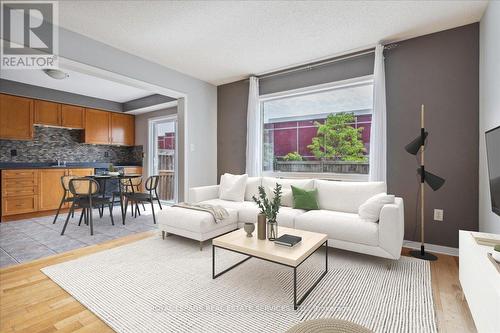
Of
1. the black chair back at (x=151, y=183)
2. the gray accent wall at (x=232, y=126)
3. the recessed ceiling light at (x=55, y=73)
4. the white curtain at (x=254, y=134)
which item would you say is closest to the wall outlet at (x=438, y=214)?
the white curtain at (x=254, y=134)

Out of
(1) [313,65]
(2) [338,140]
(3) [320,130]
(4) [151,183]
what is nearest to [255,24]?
(1) [313,65]

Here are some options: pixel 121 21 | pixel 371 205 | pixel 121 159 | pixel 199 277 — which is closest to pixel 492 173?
pixel 371 205

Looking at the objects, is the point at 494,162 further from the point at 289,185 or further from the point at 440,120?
the point at 289,185

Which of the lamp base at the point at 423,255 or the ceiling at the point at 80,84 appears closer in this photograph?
the lamp base at the point at 423,255

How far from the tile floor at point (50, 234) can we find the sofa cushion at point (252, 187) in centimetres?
163

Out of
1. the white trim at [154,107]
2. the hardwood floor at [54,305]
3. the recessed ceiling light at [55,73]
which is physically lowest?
the hardwood floor at [54,305]

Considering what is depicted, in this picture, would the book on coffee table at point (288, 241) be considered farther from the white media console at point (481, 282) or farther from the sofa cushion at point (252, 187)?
the sofa cushion at point (252, 187)

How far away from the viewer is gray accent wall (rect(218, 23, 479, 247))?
9.18 ft

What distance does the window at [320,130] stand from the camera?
364 centimetres

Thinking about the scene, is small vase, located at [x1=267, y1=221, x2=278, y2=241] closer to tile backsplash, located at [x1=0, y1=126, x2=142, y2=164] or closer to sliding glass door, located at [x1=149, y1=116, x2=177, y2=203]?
sliding glass door, located at [x1=149, y1=116, x2=177, y2=203]

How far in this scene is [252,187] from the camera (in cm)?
403

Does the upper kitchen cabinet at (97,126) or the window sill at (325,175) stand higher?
the upper kitchen cabinet at (97,126)

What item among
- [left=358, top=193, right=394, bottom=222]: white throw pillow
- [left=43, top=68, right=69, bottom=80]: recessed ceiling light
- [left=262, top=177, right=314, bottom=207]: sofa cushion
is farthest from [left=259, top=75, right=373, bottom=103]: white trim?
[left=43, top=68, right=69, bottom=80]: recessed ceiling light

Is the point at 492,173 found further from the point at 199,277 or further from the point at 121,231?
the point at 121,231
